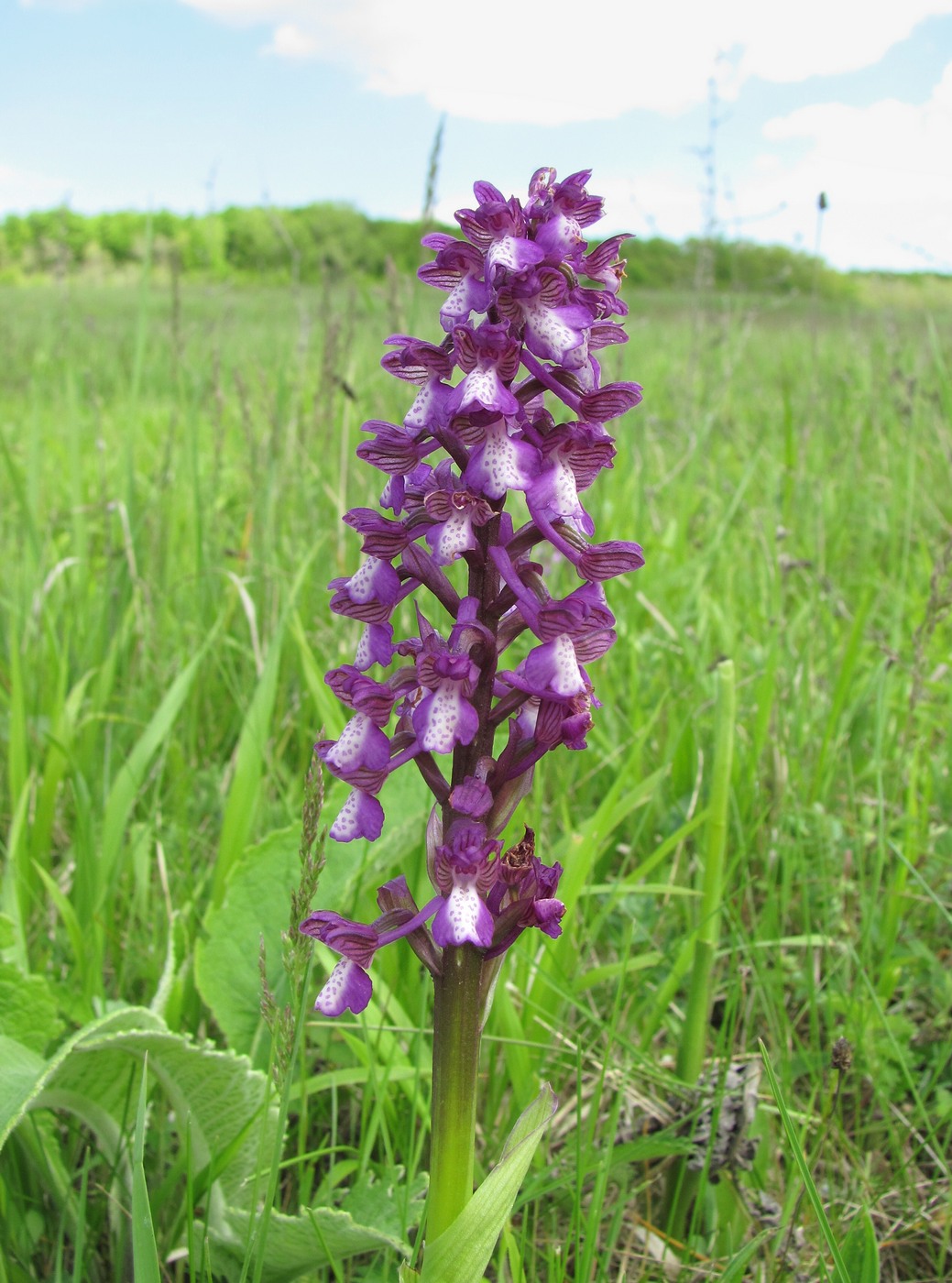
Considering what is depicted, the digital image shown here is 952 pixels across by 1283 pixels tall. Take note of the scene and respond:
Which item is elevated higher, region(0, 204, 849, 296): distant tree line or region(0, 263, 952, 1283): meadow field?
region(0, 204, 849, 296): distant tree line

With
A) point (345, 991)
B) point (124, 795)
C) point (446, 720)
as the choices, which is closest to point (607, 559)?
point (446, 720)

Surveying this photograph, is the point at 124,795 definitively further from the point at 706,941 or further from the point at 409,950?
the point at 706,941

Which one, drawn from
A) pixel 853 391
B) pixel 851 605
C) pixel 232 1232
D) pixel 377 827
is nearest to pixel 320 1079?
pixel 232 1232

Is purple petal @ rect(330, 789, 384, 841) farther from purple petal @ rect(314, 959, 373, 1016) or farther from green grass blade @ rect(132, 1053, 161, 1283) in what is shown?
green grass blade @ rect(132, 1053, 161, 1283)

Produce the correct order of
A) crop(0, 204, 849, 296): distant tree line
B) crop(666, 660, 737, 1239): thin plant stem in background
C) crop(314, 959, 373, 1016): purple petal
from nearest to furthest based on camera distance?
crop(314, 959, 373, 1016): purple petal < crop(666, 660, 737, 1239): thin plant stem in background < crop(0, 204, 849, 296): distant tree line

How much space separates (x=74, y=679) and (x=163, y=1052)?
191 centimetres

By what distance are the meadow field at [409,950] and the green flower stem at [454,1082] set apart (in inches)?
7.3

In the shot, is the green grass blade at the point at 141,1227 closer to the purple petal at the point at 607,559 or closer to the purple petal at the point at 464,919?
the purple petal at the point at 464,919

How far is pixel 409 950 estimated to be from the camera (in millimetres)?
2078

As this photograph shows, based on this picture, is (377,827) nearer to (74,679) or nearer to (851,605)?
(74,679)

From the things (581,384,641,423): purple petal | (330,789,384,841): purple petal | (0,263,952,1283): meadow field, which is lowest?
(0,263,952,1283): meadow field

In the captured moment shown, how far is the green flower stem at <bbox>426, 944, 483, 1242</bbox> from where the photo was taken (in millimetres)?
1252

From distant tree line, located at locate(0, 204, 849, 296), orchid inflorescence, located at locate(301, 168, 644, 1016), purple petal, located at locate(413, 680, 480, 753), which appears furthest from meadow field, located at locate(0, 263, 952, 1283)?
distant tree line, located at locate(0, 204, 849, 296)

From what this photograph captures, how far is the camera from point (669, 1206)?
76.4 inches
